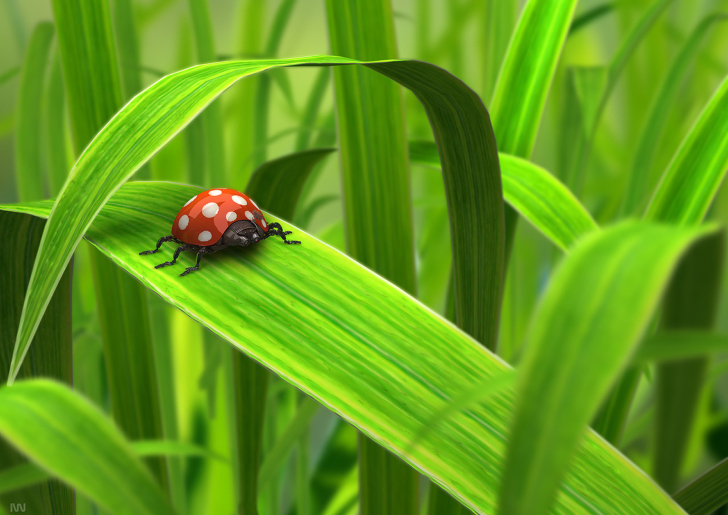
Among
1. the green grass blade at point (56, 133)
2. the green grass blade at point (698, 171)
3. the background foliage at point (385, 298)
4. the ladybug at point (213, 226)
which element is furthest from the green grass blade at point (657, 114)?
the green grass blade at point (56, 133)

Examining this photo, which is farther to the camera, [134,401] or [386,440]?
[134,401]

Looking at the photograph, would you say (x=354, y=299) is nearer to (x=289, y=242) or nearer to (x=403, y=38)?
(x=289, y=242)

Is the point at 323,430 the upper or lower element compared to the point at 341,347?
lower

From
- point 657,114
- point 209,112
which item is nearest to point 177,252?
point 209,112

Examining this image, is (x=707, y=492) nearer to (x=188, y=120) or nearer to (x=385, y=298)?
(x=385, y=298)

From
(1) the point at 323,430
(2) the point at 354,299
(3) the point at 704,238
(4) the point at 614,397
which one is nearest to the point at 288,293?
(2) the point at 354,299
